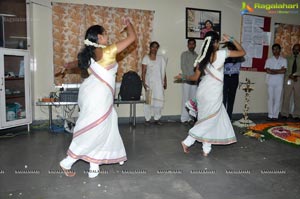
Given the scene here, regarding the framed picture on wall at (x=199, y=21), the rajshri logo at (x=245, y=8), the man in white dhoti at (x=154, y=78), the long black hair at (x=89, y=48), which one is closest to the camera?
the long black hair at (x=89, y=48)

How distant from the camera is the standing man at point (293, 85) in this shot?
6078 millimetres

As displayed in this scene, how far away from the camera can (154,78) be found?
532 cm

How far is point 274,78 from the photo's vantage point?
6055 millimetres

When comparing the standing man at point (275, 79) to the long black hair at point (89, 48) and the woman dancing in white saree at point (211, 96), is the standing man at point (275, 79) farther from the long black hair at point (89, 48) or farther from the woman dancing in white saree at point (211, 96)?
the long black hair at point (89, 48)

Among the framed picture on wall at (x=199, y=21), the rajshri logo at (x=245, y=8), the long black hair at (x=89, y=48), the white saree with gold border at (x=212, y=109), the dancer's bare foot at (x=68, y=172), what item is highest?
the rajshri logo at (x=245, y=8)

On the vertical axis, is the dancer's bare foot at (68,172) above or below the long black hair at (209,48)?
below

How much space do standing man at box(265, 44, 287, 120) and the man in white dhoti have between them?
252 cm

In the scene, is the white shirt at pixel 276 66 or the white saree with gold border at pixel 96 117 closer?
the white saree with gold border at pixel 96 117

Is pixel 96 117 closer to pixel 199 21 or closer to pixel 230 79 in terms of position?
pixel 230 79

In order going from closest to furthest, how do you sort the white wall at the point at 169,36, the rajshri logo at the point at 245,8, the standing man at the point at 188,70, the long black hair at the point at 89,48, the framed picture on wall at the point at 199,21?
the long black hair at the point at 89,48 < the white wall at the point at 169,36 < the standing man at the point at 188,70 < the framed picture on wall at the point at 199,21 < the rajshri logo at the point at 245,8

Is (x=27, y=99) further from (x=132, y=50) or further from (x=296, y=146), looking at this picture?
(x=296, y=146)

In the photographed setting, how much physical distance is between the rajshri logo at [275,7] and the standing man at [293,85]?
1062 mm

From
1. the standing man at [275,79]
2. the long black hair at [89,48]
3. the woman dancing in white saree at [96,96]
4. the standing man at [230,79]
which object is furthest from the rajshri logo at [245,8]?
the long black hair at [89,48]

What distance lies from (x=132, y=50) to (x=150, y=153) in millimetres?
2520
